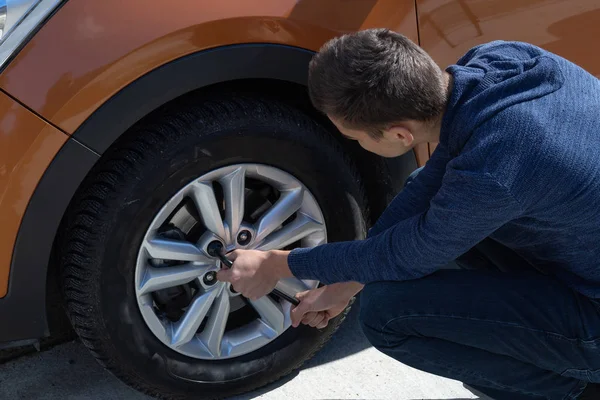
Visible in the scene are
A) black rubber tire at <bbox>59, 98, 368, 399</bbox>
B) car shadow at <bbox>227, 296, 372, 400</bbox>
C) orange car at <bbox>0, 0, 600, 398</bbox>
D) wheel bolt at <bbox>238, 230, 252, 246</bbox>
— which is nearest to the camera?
orange car at <bbox>0, 0, 600, 398</bbox>

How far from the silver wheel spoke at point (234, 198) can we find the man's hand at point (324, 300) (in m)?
0.28

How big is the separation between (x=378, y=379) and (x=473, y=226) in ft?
3.23

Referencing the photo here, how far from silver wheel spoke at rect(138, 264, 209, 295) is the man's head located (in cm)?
68

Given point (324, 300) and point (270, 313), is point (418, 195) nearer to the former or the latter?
point (324, 300)

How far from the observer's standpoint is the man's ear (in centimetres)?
161

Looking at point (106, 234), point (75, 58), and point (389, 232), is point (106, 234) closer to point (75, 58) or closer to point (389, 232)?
point (75, 58)

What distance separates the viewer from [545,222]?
166cm

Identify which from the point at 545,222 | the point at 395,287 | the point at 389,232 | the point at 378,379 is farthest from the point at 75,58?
the point at 378,379

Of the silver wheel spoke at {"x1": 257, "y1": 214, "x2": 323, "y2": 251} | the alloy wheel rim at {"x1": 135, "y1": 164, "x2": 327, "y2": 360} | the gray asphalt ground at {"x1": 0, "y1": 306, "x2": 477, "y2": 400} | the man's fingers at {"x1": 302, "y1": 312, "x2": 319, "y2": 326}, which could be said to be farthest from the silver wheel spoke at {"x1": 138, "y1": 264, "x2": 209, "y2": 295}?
the gray asphalt ground at {"x1": 0, "y1": 306, "x2": 477, "y2": 400}

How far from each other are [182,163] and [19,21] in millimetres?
518

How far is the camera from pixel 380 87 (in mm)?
1548

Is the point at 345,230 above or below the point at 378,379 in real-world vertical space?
above

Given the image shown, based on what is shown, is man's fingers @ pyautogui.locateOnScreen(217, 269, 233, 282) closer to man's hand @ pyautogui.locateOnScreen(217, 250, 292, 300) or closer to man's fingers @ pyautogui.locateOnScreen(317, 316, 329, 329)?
man's hand @ pyautogui.locateOnScreen(217, 250, 292, 300)

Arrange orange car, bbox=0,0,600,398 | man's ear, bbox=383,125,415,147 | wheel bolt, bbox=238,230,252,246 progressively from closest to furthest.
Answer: man's ear, bbox=383,125,415,147 → orange car, bbox=0,0,600,398 → wheel bolt, bbox=238,230,252,246
